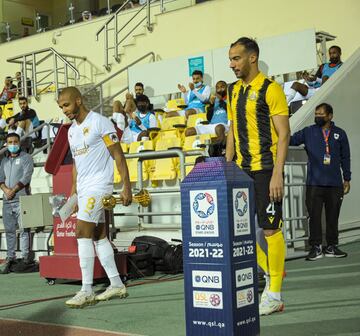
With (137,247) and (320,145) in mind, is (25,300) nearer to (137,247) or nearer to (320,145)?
(137,247)

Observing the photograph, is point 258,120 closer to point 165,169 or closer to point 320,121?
point 320,121

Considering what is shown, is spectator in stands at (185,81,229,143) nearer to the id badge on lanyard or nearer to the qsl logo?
the id badge on lanyard

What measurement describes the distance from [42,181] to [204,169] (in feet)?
29.8

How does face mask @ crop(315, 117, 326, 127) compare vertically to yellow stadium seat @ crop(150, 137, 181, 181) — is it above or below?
above

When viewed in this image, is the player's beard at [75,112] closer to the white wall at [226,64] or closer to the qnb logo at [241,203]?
the qnb logo at [241,203]

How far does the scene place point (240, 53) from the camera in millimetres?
4535

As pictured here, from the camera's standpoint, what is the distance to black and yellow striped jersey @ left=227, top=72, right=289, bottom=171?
4574mm

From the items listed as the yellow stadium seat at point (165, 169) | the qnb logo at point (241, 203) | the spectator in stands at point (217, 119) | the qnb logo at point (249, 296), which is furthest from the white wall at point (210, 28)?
the qnb logo at point (249, 296)

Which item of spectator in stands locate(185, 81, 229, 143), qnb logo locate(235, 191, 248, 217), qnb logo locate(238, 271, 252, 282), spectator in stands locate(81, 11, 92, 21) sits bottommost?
qnb logo locate(238, 271, 252, 282)

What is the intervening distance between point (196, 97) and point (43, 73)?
8.04 meters

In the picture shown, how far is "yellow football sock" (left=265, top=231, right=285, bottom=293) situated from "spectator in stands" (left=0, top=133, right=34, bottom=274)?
4849 mm

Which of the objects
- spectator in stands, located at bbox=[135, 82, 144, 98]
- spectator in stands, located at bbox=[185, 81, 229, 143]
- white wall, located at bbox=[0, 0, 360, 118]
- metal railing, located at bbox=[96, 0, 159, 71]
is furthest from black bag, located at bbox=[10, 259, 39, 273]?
metal railing, located at bbox=[96, 0, 159, 71]

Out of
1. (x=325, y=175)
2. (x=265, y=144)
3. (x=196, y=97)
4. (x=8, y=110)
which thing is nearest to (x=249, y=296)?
(x=265, y=144)

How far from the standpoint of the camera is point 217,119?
35.8 ft
